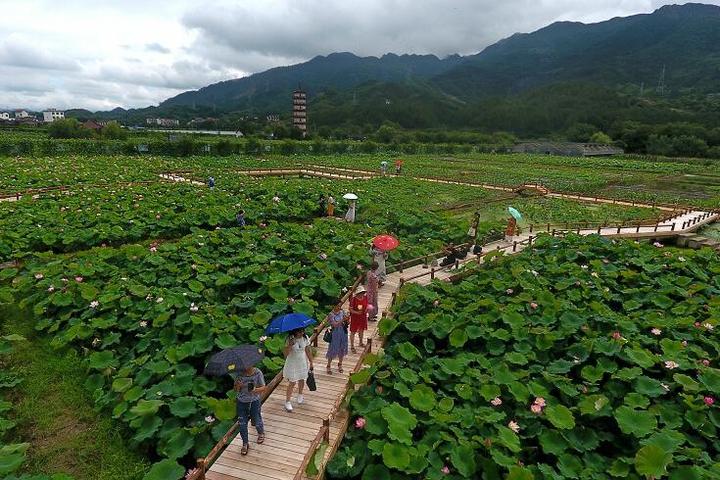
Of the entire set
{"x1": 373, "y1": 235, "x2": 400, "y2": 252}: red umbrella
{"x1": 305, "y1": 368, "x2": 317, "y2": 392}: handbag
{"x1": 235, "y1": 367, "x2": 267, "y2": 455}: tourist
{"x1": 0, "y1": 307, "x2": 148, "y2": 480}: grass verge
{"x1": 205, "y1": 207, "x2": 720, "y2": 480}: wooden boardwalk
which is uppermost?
{"x1": 373, "y1": 235, "x2": 400, "y2": 252}: red umbrella

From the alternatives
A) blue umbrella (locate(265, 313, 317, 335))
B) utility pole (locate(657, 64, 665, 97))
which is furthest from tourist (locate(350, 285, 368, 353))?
utility pole (locate(657, 64, 665, 97))

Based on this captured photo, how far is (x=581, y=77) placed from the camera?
614 ft

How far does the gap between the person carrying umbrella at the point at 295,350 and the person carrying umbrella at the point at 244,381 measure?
61 centimetres

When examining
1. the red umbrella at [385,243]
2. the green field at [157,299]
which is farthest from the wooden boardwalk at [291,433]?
the red umbrella at [385,243]

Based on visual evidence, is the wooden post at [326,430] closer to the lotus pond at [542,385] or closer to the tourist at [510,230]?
the lotus pond at [542,385]

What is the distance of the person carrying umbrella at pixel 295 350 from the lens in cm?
678

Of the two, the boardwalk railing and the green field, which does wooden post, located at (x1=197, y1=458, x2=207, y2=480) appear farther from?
the green field

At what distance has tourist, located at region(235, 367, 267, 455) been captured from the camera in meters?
6.23

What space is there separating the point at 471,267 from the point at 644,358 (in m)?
5.79

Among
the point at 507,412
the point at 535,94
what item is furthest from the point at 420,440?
the point at 535,94

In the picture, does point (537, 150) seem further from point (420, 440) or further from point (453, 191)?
point (420, 440)

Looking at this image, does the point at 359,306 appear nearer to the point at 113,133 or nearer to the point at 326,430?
the point at 326,430

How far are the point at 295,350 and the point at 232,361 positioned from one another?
109 cm

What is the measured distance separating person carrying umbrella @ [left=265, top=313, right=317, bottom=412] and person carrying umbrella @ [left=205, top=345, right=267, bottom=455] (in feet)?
1.99
